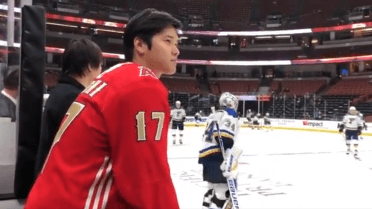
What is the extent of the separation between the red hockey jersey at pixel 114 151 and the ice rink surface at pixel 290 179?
403 cm

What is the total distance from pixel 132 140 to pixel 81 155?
13cm

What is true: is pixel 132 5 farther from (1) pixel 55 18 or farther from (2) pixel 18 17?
(2) pixel 18 17

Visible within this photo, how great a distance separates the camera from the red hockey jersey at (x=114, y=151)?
0.85 metres

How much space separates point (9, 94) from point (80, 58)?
0.84m

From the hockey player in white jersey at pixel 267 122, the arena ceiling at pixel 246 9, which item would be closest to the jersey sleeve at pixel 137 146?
the hockey player in white jersey at pixel 267 122

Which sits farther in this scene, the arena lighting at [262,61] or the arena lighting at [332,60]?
the arena lighting at [332,60]

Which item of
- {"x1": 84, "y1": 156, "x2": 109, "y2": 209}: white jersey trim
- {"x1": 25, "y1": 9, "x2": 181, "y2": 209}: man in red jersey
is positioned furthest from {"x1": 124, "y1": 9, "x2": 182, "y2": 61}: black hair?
{"x1": 84, "y1": 156, "x2": 109, "y2": 209}: white jersey trim

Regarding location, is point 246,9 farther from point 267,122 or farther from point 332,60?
point 267,122

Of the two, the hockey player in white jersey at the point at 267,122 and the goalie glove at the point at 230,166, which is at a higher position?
the goalie glove at the point at 230,166

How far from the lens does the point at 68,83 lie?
5.61 ft

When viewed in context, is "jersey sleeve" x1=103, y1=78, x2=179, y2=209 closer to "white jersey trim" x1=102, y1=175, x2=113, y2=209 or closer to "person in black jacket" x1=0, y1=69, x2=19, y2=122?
"white jersey trim" x1=102, y1=175, x2=113, y2=209

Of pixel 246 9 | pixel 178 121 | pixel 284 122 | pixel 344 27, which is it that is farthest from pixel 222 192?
pixel 246 9

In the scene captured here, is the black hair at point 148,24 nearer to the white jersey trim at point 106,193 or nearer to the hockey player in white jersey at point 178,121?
the white jersey trim at point 106,193

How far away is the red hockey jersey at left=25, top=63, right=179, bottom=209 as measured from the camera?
0.85m
